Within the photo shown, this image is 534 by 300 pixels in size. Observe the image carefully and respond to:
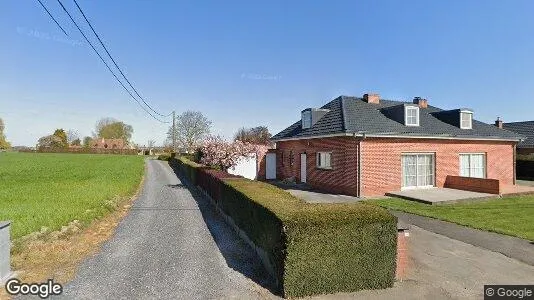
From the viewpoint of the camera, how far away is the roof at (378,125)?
19.1 meters

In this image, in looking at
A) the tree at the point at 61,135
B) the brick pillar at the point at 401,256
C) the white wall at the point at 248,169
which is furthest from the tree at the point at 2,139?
the brick pillar at the point at 401,256

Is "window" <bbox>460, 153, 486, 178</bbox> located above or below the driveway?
above

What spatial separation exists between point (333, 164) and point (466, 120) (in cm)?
1083

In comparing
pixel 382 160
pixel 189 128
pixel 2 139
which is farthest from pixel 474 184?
pixel 2 139

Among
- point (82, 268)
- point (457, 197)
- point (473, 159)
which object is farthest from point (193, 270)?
point (473, 159)

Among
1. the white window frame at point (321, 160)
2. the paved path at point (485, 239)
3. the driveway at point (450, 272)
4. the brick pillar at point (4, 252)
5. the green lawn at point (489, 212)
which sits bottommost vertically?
the driveway at point (450, 272)

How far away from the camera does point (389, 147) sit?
62.7 feet

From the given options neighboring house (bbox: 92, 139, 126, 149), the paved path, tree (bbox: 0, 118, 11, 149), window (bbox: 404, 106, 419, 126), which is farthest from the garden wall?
tree (bbox: 0, 118, 11, 149)

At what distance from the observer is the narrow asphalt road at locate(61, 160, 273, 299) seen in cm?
636

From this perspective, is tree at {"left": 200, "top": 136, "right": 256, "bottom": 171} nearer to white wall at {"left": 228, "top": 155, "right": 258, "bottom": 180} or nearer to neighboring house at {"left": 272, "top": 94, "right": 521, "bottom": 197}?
neighboring house at {"left": 272, "top": 94, "right": 521, "bottom": 197}

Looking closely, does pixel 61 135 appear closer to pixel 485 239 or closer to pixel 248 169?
pixel 248 169

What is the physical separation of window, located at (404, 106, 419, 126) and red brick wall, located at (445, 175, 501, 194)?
4171 mm

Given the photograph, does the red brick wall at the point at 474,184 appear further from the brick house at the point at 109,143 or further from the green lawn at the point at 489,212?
the brick house at the point at 109,143

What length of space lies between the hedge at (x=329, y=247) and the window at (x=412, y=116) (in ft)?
51.9
